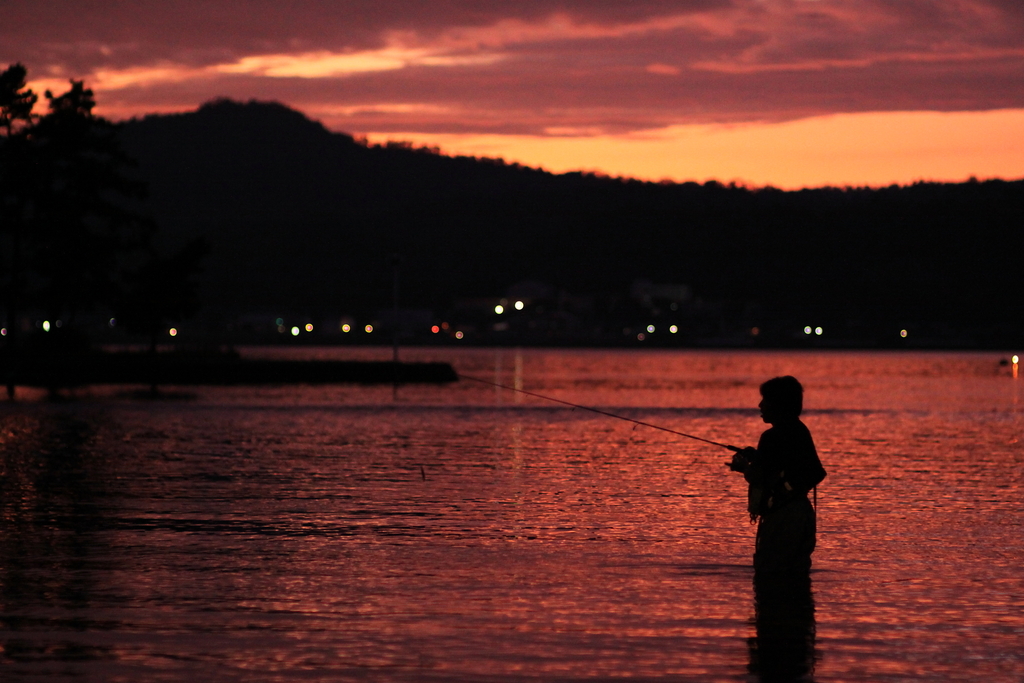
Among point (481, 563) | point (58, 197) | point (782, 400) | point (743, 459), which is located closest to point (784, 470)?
point (743, 459)

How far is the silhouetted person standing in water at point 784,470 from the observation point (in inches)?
432

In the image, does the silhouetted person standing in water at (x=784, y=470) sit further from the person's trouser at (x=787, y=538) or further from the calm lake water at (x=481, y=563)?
the calm lake water at (x=481, y=563)

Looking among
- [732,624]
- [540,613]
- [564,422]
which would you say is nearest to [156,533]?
[540,613]

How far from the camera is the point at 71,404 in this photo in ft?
136

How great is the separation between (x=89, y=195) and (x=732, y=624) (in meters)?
54.5

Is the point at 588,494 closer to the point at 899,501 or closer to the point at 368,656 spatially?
the point at 899,501

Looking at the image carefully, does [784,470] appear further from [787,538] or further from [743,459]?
[787,538]

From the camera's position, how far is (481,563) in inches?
507

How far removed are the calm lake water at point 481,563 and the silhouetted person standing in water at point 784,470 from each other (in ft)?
1.97

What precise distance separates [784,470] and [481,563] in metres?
3.23

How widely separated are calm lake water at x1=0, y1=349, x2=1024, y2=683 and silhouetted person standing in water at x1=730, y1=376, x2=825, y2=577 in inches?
23.7

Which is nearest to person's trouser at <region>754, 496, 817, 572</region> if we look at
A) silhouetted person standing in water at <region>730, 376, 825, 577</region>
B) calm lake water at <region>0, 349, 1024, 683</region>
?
silhouetted person standing in water at <region>730, 376, 825, 577</region>

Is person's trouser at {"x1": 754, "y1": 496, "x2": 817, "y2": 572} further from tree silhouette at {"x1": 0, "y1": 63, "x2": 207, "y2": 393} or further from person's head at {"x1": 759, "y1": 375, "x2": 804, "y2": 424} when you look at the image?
tree silhouette at {"x1": 0, "y1": 63, "x2": 207, "y2": 393}

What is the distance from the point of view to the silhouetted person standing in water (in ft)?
36.0
